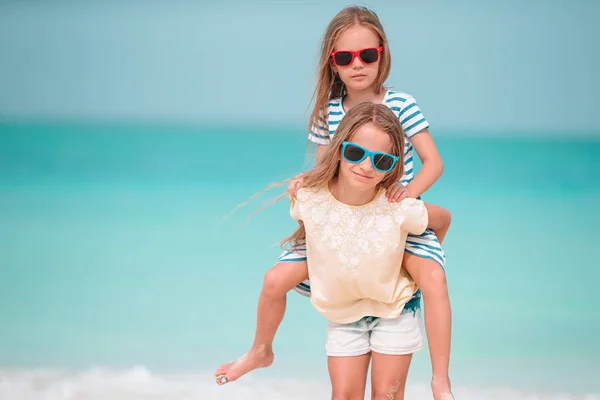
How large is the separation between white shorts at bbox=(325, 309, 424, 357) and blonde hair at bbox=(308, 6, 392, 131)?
0.76 meters

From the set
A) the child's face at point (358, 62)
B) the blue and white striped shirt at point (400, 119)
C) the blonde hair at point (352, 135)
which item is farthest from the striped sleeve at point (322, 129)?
the blonde hair at point (352, 135)

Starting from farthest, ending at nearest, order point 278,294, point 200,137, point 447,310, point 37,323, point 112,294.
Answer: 1. point 200,137
2. point 112,294
3. point 37,323
4. point 278,294
5. point 447,310

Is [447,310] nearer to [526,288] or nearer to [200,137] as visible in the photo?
[526,288]

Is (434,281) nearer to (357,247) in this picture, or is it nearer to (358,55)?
(357,247)

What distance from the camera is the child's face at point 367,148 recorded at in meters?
3.05

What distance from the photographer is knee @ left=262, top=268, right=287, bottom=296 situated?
3.25 m

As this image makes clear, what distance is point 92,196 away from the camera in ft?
31.6

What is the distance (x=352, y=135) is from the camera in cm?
310

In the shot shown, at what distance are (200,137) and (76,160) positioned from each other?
425 centimetres

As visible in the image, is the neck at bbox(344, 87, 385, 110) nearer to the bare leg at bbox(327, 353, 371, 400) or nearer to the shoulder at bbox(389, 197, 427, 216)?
the shoulder at bbox(389, 197, 427, 216)

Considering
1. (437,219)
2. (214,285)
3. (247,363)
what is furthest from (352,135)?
(214,285)

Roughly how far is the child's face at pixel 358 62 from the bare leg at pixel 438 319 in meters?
A: 0.70

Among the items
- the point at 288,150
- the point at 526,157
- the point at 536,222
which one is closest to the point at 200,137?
the point at 288,150

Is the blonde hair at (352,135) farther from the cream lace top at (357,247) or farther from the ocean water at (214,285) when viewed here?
the ocean water at (214,285)
